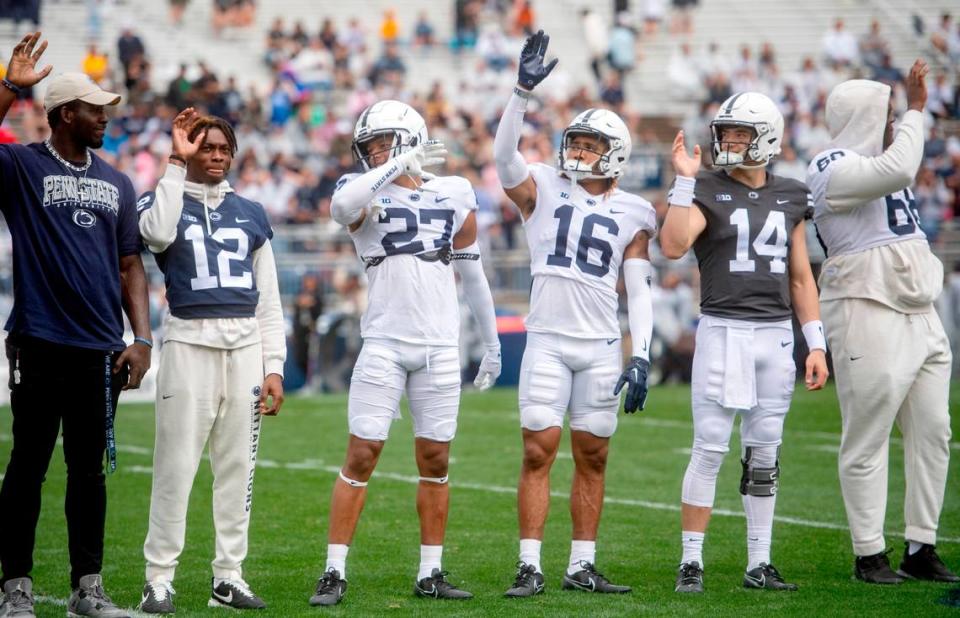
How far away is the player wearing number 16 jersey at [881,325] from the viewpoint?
628 cm

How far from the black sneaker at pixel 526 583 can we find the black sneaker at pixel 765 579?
0.94 meters

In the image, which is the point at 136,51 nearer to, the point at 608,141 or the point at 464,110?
the point at 464,110

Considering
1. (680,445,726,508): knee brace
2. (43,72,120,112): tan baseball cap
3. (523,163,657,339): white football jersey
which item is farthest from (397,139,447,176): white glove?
(680,445,726,508): knee brace

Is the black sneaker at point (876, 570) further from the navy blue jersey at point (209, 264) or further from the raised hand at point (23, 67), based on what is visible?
the raised hand at point (23, 67)

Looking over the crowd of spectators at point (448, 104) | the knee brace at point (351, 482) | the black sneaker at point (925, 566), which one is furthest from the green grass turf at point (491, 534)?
the crowd of spectators at point (448, 104)

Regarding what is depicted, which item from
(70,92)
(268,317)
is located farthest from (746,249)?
(70,92)

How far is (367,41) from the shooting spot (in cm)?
2595

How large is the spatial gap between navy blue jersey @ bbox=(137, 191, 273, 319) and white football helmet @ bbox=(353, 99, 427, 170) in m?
0.61

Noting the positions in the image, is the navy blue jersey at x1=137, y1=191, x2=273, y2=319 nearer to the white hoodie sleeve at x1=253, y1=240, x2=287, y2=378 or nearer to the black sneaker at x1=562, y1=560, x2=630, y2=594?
the white hoodie sleeve at x1=253, y1=240, x2=287, y2=378

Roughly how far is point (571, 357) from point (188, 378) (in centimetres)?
166

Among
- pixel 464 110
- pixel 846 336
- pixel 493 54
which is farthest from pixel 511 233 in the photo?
pixel 846 336

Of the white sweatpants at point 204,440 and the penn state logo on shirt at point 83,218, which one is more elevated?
the penn state logo on shirt at point 83,218

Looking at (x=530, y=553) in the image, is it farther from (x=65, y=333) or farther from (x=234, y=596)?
(x=65, y=333)

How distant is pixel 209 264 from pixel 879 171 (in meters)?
3.03
